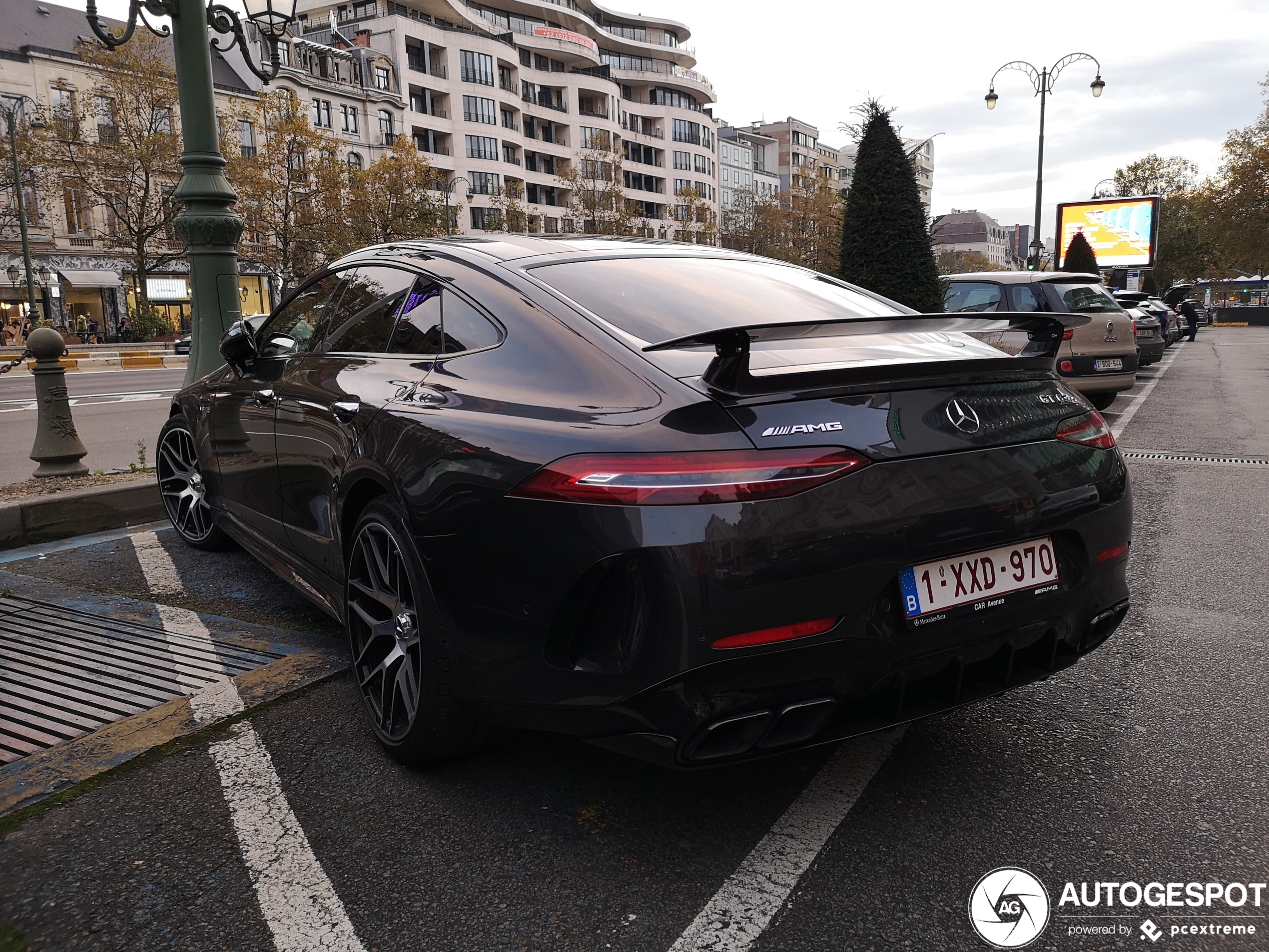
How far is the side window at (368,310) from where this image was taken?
3.27 meters

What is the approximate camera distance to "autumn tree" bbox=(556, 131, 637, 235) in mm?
59062

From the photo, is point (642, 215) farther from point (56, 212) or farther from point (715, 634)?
point (715, 634)

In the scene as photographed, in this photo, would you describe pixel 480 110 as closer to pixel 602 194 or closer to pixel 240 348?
→ pixel 602 194

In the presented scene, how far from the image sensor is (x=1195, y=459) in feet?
27.0

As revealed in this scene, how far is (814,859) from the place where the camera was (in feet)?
7.50

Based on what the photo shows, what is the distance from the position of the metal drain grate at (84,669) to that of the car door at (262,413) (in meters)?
0.53

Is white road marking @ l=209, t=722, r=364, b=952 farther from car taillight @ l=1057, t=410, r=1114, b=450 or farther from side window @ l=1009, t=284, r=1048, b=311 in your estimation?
side window @ l=1009, t=284, r=1048, b=311

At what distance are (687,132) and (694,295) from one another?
91875mm

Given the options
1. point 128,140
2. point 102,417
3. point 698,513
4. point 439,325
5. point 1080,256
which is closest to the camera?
point 698,513

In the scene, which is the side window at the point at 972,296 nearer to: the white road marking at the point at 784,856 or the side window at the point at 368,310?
the side window at the point at 368,310

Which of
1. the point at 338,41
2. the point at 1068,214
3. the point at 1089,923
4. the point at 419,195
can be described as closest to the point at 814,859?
the point at 1089,923

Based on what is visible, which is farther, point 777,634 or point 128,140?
point 128,140

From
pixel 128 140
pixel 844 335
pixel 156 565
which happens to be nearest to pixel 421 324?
pixel 844 335

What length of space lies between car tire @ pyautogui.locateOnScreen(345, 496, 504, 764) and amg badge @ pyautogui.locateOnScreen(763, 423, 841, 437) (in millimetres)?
983
